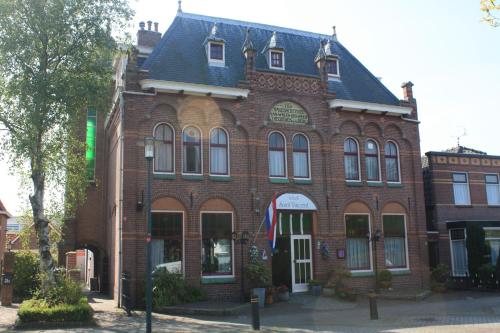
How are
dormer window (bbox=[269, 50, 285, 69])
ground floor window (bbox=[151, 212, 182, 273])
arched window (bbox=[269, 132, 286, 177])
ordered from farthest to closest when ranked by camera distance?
dormer window (bbox=[269, 50, 285, 69])
arched window (bbox=[269, 132, 286, 177])
ground floor window (bbox=[151, 212, 182, 273])

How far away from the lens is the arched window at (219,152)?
21625mm

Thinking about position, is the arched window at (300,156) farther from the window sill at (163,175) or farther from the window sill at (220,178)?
the window sill at (163,175)

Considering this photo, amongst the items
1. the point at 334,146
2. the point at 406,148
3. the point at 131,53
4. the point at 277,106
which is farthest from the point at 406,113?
the point at 131,53

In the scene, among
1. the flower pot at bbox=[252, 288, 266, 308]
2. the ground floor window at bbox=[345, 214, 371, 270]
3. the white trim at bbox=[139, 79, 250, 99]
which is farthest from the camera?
the ground floor window at bbox=[345, 214, 371, 270]

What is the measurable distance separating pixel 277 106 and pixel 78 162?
8.86 metres

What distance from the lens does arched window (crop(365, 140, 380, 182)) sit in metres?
24.4

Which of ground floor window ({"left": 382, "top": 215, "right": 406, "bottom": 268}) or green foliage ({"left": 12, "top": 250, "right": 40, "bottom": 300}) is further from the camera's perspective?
ground floor window ({"left": 382, "top": 215, "right": 406, "bottom": 268})

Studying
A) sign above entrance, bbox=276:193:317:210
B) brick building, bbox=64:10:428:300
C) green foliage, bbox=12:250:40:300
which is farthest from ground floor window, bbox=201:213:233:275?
green foliage, bbox=12:250:40:300

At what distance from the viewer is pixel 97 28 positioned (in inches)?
717

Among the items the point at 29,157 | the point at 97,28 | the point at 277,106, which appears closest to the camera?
the point at 29,157

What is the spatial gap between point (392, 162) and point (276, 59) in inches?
293

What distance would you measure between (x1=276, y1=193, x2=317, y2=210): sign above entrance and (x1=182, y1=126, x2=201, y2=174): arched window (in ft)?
12.2

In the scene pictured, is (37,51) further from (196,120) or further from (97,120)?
(97,120)

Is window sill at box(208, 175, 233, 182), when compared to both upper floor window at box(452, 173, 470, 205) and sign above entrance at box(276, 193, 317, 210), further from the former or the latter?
upper floor window at box(452, 173, 470, 205)
